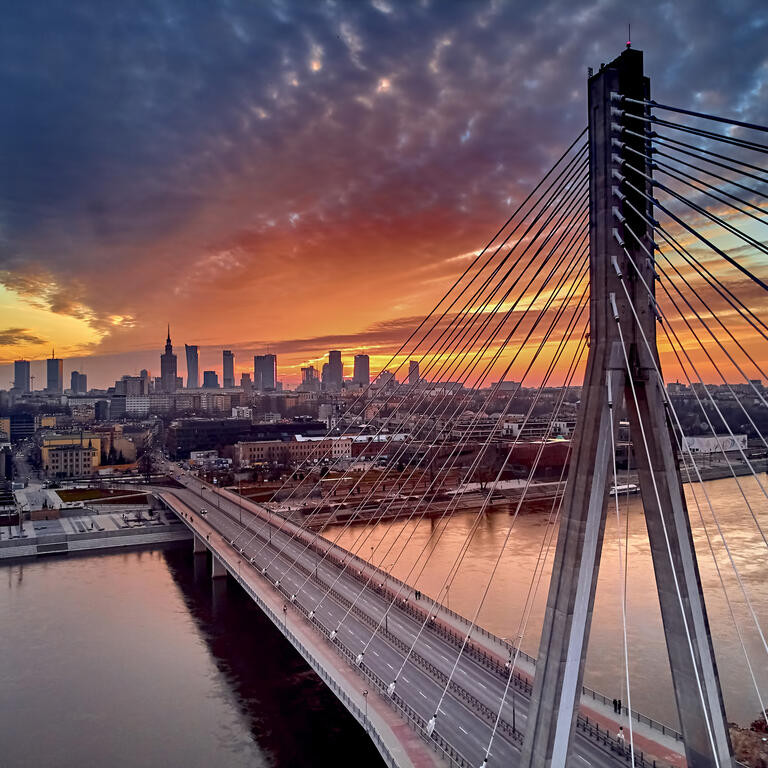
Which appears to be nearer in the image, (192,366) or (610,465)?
(610,465)

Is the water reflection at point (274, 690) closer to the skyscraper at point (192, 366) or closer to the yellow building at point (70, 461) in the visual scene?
the yellow building at point (70, 461)

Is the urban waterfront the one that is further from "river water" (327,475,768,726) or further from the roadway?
"river water" (327,475,768,726)

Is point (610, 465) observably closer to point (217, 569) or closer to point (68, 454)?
point (217, 569)

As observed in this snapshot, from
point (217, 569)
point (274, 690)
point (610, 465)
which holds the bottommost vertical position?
point (274, 690)

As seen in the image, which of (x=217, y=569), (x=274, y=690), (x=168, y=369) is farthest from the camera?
(x=168, y=369)

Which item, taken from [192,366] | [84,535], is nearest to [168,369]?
[192,366]

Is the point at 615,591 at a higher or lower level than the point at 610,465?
lower

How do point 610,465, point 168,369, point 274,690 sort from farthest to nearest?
point 168,369, point 274,690, point 610,465

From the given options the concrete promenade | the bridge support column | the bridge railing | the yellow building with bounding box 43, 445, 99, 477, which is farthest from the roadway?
the yellow building with bounding box 43, 445, 99, 477
